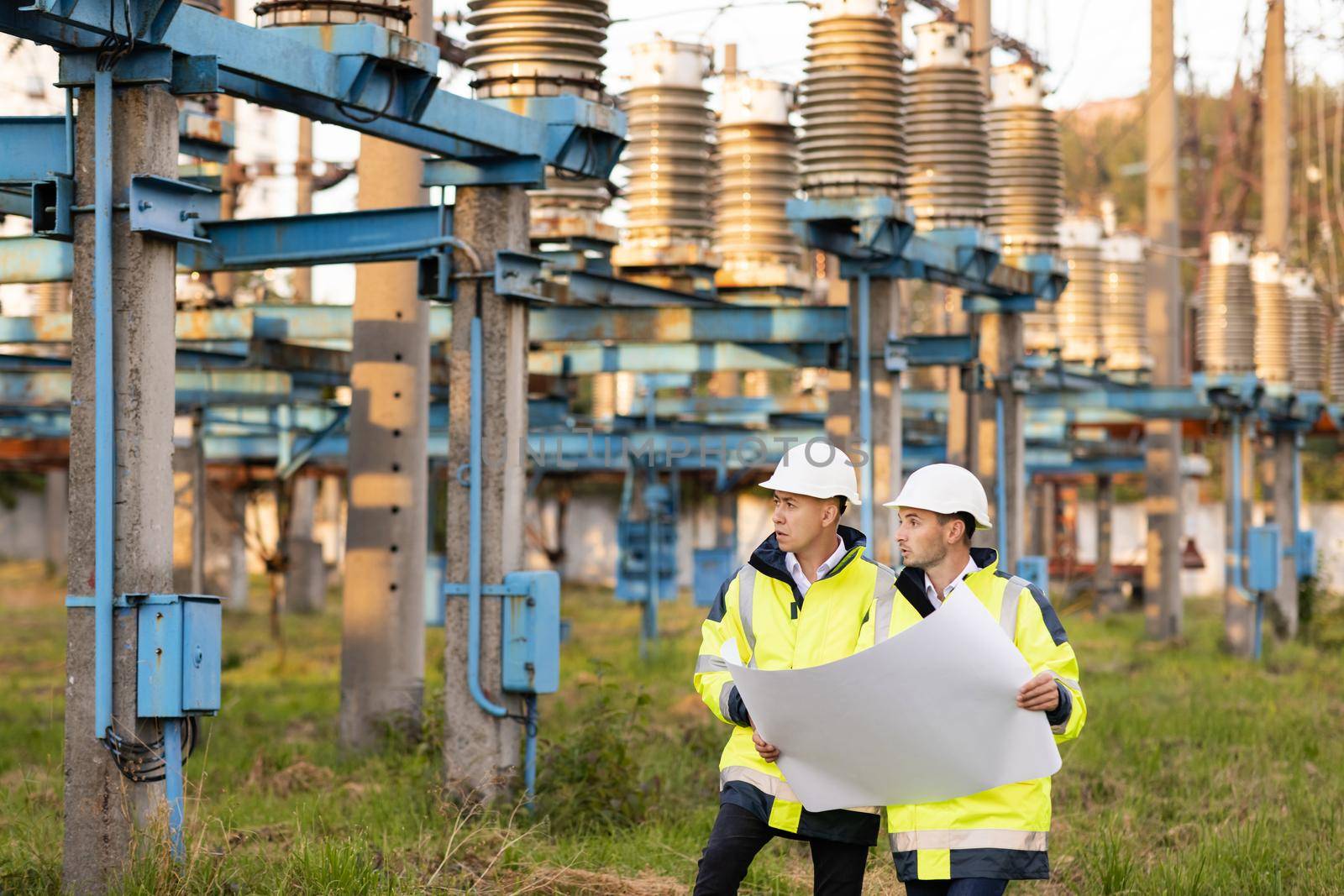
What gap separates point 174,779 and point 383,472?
4983 mm

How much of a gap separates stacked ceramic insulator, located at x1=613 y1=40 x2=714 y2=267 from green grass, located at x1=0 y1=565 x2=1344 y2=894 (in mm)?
2993

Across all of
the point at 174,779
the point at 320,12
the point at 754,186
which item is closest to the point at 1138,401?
the point at 754,186

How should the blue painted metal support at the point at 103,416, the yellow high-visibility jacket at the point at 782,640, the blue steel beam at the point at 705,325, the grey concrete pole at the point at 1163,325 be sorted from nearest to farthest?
the yellow high-visibility jacket at the point at 782,640
the blue painted metal support at the point at 103,416
the blue steel beam at the point at 705,325
the grey concrete pole at the point at 1163,325

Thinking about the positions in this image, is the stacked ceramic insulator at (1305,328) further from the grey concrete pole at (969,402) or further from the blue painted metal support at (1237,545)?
the grey concrete pole at (969,402)

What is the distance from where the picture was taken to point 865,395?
11852 mm

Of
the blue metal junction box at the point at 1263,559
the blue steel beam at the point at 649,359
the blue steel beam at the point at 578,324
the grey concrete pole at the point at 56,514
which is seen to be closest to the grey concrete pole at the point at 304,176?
the blue steel beam at the point at 649,359

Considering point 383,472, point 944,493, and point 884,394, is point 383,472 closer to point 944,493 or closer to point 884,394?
point 884,394

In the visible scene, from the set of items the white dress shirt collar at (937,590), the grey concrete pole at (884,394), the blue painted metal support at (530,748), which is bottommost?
the blue painted metal support at (530,748)

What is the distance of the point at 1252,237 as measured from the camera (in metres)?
20.3

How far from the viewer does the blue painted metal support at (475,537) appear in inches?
343

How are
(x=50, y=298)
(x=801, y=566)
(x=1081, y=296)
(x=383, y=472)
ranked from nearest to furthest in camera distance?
(x=801, y=566) → (x=383, y=472) → (x=1081, y=296) → (x=50, y=298)

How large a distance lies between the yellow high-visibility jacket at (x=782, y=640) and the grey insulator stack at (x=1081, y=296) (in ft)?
44.3

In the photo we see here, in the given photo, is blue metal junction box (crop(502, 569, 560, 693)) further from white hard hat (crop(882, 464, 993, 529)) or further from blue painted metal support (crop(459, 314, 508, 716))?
white hard hat (crop(882, 464, 993, 529))

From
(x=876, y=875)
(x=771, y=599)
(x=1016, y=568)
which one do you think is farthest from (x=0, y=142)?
(x=1016, y=568)
